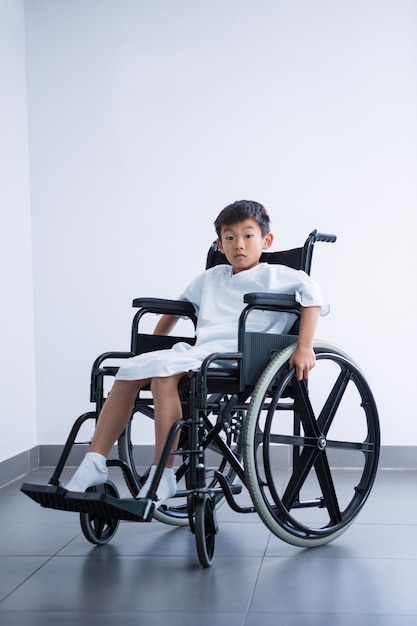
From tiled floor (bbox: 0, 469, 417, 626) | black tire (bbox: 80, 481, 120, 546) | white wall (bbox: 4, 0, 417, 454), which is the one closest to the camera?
tiled floor (bbox: 0, 469, 417, 626)

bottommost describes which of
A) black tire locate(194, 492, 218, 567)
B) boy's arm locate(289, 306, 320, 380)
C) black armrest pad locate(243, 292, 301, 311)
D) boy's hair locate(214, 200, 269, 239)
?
black tire locate(194, 492, 218, 567)

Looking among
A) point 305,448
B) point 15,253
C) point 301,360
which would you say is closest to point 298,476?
point 305,448

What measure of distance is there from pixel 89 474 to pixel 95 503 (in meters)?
0.15

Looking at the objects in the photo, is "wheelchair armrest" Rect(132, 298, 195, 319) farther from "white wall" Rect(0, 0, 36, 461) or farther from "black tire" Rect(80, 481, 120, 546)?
"white wall" Rect(0, 0, 36, 461)

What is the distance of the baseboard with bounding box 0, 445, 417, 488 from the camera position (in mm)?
3314

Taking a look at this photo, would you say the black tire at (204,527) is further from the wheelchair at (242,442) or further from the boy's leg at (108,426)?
the boy's leg at (108,426)

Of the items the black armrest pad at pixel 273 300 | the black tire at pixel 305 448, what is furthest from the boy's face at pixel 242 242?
the black tire at pixel 305 448

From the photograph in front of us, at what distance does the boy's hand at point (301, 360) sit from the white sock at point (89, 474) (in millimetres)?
524

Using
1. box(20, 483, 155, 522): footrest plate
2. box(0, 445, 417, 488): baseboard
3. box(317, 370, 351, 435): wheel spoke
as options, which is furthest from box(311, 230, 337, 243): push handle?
box(0, 445, 417, 488): baseboard

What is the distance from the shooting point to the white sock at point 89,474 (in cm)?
198

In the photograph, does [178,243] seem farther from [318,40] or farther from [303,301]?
[303,301]

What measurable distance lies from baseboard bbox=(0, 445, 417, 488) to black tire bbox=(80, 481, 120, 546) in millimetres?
1039

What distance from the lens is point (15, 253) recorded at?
3404 millimetres

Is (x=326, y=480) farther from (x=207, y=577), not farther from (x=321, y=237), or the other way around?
(x=321, y=237)
